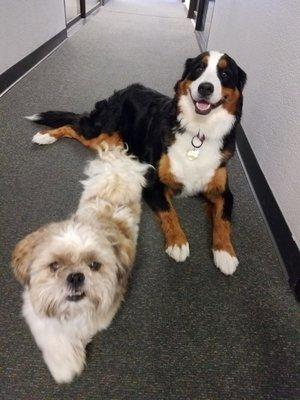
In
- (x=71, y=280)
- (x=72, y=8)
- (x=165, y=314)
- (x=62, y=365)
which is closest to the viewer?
(x=71, y=280)

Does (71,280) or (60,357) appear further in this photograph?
(60,357)

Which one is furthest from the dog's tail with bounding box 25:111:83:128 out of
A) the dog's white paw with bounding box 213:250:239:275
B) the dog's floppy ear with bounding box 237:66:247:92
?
the dog's white paw with bounding box 213:250:239:275

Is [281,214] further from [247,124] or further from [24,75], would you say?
[24,75]

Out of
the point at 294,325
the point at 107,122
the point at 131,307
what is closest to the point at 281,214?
the point at 294,325

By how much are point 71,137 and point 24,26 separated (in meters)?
1.66

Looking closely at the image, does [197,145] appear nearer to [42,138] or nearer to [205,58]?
[205,58]

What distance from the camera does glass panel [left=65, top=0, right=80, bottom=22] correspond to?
5406 mm

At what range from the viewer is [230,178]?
7.87 ft

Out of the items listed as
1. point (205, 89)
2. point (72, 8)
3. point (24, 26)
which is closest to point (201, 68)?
point (205, 89)

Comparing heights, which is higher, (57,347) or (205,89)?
(205,89)

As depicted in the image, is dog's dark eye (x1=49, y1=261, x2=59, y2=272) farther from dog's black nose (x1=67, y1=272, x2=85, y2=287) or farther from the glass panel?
the glass panel

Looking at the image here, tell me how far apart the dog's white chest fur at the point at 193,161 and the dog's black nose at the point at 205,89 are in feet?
0.80

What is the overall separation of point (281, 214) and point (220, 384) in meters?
0.98

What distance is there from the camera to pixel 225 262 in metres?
1.64
